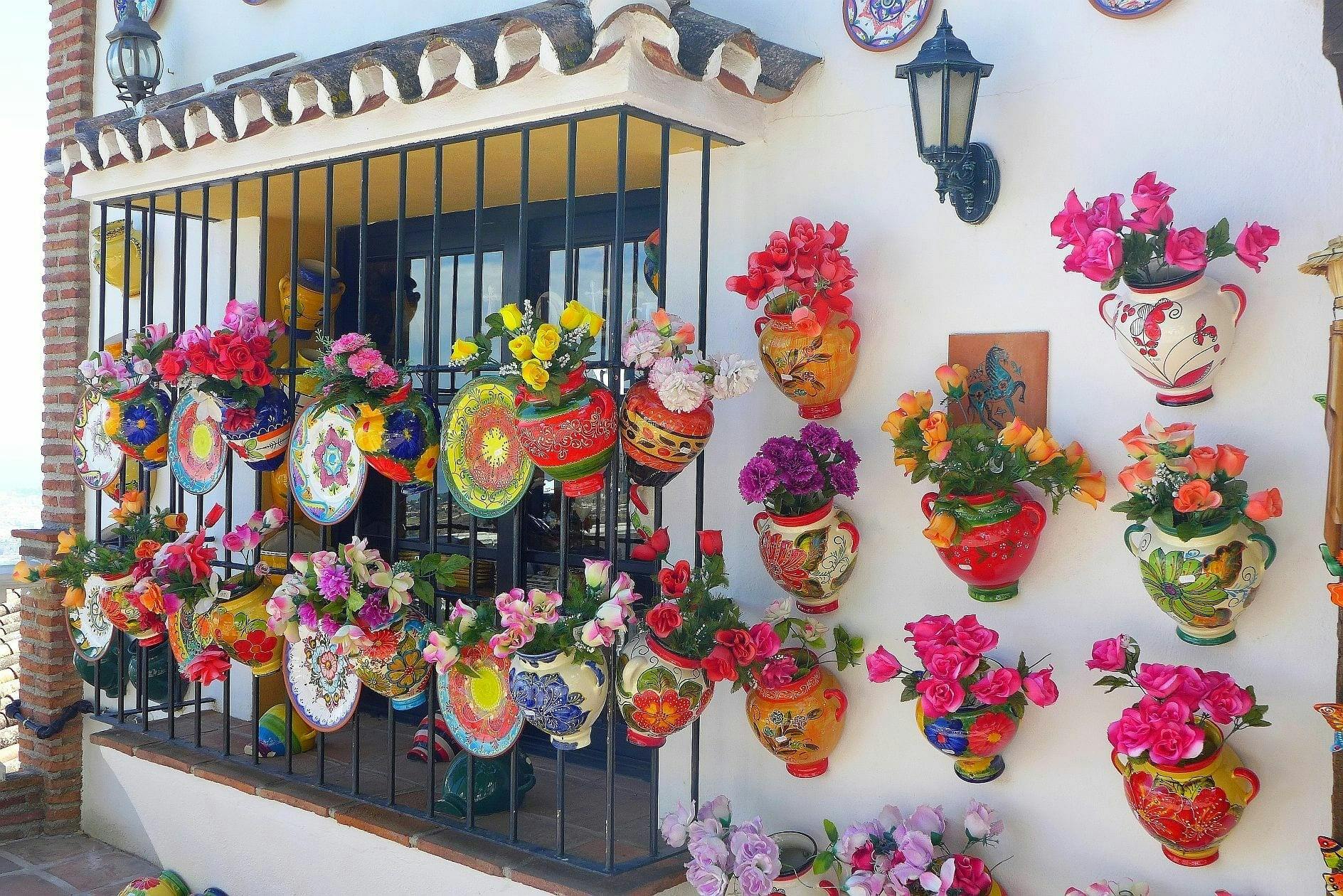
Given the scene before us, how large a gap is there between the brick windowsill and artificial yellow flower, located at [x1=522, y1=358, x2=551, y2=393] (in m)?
1.40

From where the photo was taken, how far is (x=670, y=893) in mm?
3260

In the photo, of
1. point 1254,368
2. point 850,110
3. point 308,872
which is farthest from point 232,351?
point 1254,368

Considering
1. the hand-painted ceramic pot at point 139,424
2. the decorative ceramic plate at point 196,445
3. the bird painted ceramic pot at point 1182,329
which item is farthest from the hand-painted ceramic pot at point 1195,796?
the hand-painted ceramic pot at point 139,424

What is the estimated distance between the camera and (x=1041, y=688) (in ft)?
8.80

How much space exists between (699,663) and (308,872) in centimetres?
188

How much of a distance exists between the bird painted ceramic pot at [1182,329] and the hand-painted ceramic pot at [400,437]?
7.02 feet

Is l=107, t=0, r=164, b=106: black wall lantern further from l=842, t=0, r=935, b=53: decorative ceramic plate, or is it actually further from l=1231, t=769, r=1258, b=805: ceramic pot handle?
l=1231, t=769, r=1258, b=805: ceramic pot handle

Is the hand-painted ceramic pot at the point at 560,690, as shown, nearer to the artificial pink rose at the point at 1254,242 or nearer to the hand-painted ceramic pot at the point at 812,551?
the hand-painted ceramic pot at the point at 812,551

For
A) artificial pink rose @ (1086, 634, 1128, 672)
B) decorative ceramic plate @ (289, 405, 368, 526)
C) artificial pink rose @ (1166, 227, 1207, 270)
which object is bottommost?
artificial pink rose @ (1086, 634, 1128, 672)

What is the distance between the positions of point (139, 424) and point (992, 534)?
3351mm

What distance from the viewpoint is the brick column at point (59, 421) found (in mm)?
5309

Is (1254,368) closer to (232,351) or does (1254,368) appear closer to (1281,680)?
(1281,680)

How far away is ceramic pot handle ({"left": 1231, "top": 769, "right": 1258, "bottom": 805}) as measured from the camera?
8.09 ft

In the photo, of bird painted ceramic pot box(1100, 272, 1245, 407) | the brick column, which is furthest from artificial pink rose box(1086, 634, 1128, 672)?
the brick column
